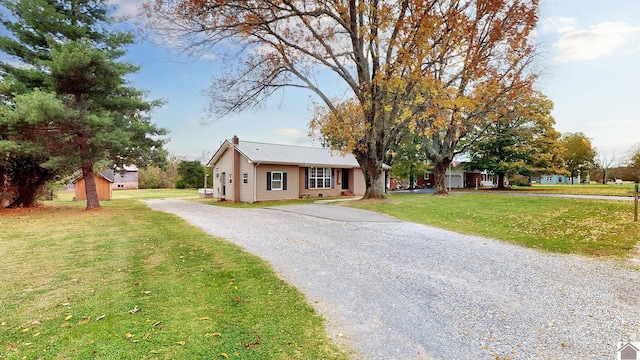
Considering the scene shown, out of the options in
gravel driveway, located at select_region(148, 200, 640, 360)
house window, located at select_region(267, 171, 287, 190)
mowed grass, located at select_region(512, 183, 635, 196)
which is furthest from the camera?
mowed grass, located at select_region(512, 183, 635, 196)

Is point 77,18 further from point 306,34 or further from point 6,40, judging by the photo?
point 306,34

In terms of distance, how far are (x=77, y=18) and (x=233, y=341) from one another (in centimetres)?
1721

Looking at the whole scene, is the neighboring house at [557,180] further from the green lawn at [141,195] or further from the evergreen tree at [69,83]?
→ the evergreen tree at [69,83]

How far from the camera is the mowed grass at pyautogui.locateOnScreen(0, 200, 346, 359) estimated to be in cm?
→ 295

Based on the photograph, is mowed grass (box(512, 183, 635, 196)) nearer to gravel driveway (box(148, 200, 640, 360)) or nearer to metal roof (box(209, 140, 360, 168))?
metal roof (box(209, 140, 360, 168))

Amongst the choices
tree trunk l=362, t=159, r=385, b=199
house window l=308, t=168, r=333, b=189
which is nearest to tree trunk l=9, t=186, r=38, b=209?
house window l=308, t=168, r=333, b=189

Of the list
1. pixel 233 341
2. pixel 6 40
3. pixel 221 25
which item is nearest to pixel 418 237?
pixel 233 341

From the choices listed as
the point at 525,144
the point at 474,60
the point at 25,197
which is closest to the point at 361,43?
the point at 474,60

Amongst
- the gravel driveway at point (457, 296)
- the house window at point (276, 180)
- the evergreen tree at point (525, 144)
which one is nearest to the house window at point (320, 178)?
the house window at point (276, 180)

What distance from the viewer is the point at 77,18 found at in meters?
13.9

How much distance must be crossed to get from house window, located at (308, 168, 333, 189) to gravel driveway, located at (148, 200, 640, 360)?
14.9 metres

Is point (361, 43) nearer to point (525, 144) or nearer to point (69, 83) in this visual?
point (69, 83)

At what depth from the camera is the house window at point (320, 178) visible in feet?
74.8

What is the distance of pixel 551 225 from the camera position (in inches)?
391
